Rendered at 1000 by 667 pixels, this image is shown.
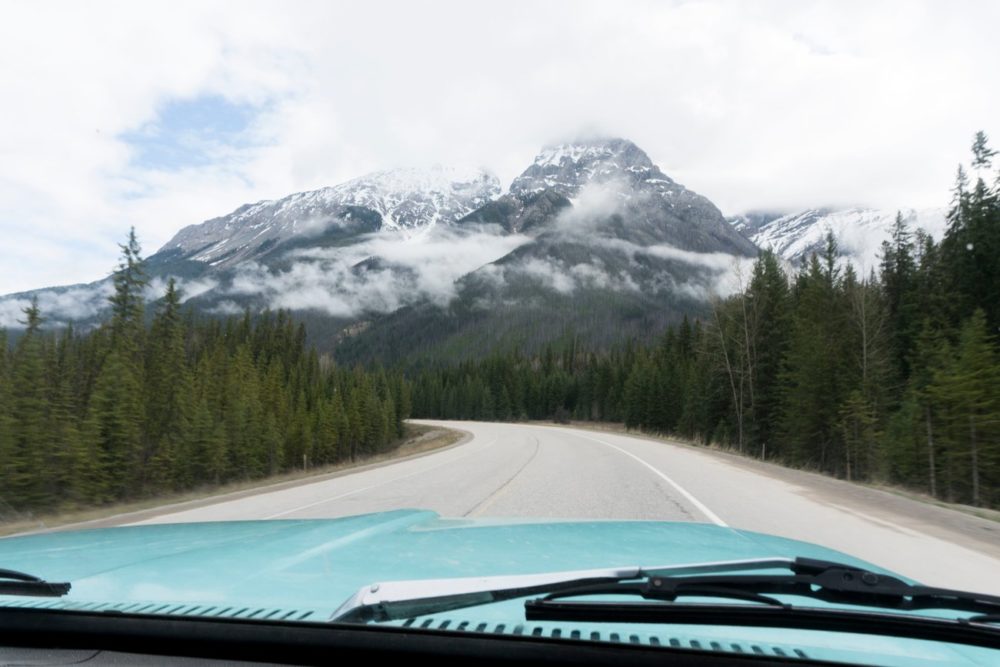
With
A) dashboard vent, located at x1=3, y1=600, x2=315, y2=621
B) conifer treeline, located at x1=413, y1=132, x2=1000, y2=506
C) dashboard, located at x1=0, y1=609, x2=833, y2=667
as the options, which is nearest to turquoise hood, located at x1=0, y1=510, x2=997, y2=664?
dashboard vent, located at x1=3, y1=600, x2=315, y2=621

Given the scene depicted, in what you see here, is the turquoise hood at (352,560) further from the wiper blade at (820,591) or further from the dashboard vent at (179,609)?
the wiper blade at (820,591)

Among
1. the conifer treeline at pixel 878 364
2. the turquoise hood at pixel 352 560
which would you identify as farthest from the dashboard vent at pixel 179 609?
the conifer treeline at pixel 878 364

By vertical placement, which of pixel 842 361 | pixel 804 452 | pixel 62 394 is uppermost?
pixel 842 361

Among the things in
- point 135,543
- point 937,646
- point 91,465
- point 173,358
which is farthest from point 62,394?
point 937,646

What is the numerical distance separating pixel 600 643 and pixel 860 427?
38.1 metres

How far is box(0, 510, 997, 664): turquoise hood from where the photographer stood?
8.11 ft

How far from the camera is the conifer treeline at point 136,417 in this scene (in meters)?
20.2

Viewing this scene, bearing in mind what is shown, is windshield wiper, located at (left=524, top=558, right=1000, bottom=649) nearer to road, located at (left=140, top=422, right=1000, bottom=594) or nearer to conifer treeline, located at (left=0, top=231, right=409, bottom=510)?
road, located at (left=140, top=422, right=1000, bottom=594)

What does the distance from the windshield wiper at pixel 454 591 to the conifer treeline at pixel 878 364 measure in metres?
25.2

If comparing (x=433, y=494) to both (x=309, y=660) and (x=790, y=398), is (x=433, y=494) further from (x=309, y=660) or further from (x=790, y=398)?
(x=790, y=398)

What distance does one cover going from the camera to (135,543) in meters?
4.83

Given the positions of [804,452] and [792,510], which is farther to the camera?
[804,452]

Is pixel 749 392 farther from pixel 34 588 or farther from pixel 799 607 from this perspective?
pixel 34 588

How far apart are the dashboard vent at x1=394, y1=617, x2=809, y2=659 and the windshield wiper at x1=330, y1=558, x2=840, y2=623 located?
0.39 ft
